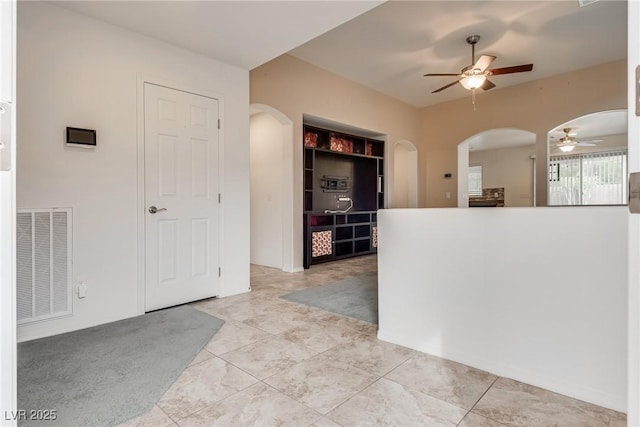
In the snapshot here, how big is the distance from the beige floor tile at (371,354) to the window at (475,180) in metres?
10.2

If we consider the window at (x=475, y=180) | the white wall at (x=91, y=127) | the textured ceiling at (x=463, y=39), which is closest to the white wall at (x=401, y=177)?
the textured ceiling at (x=463, y=39)

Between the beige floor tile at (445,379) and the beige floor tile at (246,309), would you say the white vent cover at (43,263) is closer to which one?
the beige floor tile at (246,309)

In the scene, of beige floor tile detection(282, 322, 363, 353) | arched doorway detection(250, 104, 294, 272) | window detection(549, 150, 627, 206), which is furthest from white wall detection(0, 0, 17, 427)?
window detection(549, 150, 627, 206)

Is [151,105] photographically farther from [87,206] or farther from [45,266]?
[45,266]

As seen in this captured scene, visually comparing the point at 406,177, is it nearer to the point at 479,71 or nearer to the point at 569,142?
the point at 479,71


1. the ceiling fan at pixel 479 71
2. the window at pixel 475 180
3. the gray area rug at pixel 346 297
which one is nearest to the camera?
the gray area rug at pixel 346 297

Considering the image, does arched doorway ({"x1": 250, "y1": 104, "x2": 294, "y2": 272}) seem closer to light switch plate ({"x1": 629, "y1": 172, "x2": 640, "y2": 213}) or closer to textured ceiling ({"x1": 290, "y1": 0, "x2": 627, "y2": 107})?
textured ceiling ({"x1": 290, "y1": 0, "x2": 627, "y2": 107})

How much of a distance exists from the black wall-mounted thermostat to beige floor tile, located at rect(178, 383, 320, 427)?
233cm

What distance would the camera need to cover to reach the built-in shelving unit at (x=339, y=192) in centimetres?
547

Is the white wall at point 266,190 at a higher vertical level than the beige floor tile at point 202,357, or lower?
higher

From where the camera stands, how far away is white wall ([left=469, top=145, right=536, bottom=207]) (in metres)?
10.2

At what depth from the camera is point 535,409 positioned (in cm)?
159

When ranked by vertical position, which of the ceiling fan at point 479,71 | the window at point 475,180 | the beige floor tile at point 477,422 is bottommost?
the beige floor tile at point 477,422

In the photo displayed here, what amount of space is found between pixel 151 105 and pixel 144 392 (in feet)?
8.20
